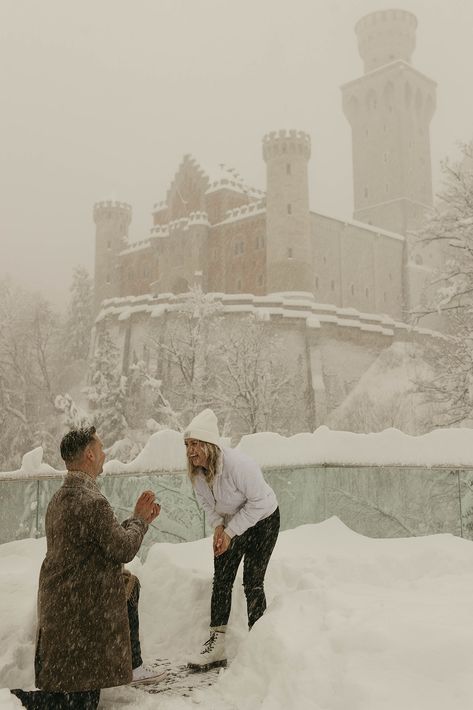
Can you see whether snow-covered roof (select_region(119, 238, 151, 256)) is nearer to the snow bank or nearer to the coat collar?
the snow bank

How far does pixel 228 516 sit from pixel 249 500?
21 centimetres

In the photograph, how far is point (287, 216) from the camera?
137 feet

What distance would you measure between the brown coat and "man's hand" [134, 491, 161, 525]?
0.20 meters

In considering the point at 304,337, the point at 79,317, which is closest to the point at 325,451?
the point at 304,337

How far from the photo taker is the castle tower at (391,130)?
52.2m

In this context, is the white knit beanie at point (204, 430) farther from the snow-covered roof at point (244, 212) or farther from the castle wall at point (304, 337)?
the snow-covered roof at point (244, 212)

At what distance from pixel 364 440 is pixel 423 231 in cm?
1192

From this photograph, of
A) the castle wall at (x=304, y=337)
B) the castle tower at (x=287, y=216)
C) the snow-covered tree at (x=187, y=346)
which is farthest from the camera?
the castle tower at (x=287, y=216)

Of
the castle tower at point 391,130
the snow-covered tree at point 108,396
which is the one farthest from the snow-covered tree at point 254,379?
the castle tower at point 391,130

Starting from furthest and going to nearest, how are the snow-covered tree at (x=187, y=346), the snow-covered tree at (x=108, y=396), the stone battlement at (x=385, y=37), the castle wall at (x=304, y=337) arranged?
the stone battlement at (x=385, y=37)
the castle wall at (x=304, y=337)
the snow-covered tree at (x=187, y=346)
the snow-covered tree at (x=108, y=396)

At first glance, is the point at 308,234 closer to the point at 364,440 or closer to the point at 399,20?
the point at 399,20

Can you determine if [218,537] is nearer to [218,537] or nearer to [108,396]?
[218,537]

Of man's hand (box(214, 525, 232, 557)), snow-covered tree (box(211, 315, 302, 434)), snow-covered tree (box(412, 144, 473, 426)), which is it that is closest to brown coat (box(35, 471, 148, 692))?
man's hand (box(214, 525, 232, 557))

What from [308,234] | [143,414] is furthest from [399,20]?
[143,414]
